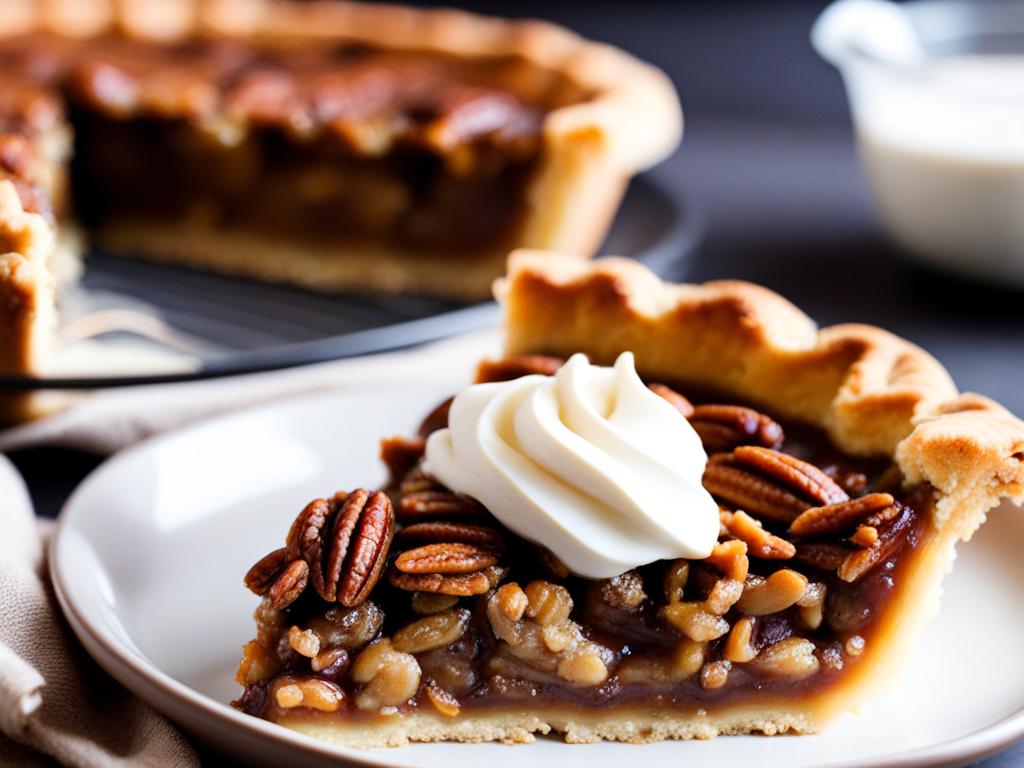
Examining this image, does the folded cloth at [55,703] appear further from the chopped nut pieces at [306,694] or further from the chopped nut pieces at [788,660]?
the chopped nut pieces at [788,660]

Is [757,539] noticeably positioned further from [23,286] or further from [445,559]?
[23,286]

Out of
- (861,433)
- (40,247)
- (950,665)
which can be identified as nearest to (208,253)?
(40,247)

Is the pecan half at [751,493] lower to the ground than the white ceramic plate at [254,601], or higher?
higher

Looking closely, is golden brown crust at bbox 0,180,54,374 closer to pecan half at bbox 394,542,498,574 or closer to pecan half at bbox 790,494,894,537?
pecan half at bbox 394,542,498,574

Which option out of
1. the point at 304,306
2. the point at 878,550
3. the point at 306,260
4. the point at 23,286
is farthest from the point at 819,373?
the point at 306,260

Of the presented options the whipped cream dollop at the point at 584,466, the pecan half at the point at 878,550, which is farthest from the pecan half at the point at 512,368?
the pecan half at the point at 878,550

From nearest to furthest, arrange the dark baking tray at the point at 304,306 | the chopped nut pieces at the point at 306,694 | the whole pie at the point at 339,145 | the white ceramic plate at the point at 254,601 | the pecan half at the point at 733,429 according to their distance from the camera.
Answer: the white ceramic plate at the point at 254,601, the chopped nut pieces at the point at 306,694, the pecan half at the point at 733,429, the dark baking tray at the point at 304,306, the whole pie at the point at 339,145
